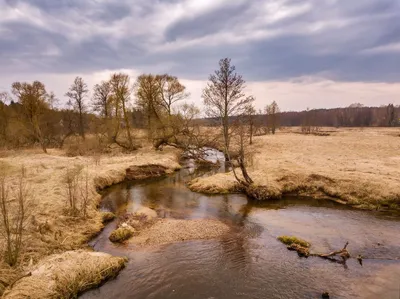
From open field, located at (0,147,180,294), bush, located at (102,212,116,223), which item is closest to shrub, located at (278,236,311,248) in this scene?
open field, located at (0,147,180,294)

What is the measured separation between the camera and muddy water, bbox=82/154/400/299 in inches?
323

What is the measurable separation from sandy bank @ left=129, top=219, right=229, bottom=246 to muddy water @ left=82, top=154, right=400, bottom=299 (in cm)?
47

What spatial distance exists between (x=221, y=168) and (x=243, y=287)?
64.3 feet

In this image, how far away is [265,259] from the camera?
10008 millimetres

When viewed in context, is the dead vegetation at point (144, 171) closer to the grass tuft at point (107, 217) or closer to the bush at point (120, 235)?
the grass tuft at point (107, 217)

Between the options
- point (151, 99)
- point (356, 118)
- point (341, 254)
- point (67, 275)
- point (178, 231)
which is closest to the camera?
point (67, 275)

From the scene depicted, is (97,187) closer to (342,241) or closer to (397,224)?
(342,241)

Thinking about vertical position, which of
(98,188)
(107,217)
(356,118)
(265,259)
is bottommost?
(265,259)

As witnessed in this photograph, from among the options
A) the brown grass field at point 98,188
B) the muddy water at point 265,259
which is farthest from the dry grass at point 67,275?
the muddy water at point 265,259

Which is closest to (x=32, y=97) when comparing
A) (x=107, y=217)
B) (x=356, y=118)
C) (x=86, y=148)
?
(x=86, y=148)

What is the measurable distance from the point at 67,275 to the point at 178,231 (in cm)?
511

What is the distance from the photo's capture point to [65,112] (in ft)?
155

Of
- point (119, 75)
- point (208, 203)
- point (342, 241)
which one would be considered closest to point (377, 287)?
point (342, 241)

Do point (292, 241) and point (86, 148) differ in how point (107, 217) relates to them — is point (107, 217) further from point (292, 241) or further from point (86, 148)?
point (86, 148)
